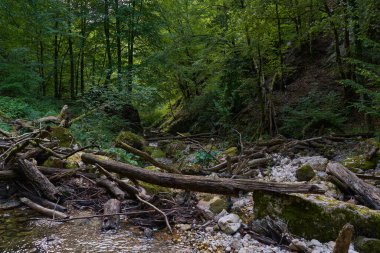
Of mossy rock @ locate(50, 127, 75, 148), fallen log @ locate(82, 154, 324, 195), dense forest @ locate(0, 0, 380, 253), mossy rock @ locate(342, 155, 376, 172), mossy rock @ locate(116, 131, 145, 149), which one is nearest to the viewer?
fallen log @ locate(82, 154, 324, 195)

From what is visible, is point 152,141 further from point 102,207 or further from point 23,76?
point 102,207

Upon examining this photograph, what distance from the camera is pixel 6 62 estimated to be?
11.2 meters

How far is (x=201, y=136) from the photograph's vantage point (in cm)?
1473

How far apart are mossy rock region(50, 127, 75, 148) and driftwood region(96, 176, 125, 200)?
108 inches

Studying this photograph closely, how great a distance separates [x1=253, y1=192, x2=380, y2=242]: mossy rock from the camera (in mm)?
3342

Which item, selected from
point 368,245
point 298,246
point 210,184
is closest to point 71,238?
point 210,184

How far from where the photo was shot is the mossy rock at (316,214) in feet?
11.0

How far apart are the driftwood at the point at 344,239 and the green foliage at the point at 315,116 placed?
8409mm

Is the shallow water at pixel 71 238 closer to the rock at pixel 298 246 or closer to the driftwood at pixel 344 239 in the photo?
the rock at pixel 298 246

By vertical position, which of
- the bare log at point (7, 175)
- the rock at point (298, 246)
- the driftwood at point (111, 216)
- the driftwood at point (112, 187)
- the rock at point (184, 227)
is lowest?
the rock at point (184, 227)

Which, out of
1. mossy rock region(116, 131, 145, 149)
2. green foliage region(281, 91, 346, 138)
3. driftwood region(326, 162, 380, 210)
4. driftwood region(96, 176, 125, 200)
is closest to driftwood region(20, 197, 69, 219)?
driftwood region(96, 176, 125, 200)

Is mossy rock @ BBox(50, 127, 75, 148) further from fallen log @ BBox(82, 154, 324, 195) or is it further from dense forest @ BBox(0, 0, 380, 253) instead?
fallen log @ BBox(82, 154, 324, 195)

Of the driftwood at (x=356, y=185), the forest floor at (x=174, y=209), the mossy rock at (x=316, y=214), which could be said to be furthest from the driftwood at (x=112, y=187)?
the driftwood at (x=356, y=185)

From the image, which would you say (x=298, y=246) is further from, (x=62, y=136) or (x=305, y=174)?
(x=62, y=136)
